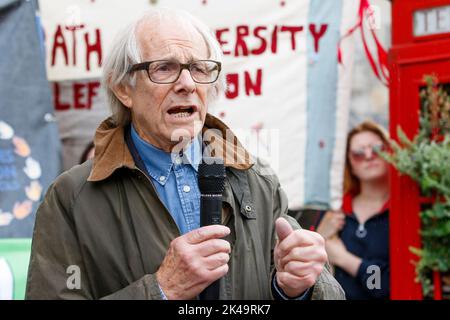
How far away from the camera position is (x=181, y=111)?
6.26ft

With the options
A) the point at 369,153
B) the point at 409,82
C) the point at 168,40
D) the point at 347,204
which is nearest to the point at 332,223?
the point at 347,204

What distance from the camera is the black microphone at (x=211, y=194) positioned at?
1658mm

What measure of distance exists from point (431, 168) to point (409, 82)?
591 mm

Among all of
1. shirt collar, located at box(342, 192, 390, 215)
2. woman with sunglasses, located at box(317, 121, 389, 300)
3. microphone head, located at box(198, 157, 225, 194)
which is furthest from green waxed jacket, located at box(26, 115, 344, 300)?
shirt collar, located at box(342, 192, 390, 215)

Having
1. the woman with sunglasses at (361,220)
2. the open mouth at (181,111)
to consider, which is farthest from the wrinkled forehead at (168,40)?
the woman with sunglasses at (361,220)

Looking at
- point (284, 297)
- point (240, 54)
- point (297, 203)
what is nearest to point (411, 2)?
point (240, 54)

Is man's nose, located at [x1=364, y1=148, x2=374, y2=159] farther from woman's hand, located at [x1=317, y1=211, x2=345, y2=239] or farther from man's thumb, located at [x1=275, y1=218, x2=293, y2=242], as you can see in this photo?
man's thumb, located at [x1=275, y1=218, x2=293, y2=242]

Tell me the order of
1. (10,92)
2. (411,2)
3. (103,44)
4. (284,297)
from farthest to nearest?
(103,44), (10,92), (411,2), (284,297)

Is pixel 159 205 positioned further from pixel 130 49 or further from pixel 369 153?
pixel 369 153

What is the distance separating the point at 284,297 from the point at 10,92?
295 centimetres

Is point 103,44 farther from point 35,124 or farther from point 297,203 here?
point 297,203

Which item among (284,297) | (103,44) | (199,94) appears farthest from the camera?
(103,44)

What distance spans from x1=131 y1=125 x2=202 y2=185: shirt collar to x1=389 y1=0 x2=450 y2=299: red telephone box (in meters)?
2.30
